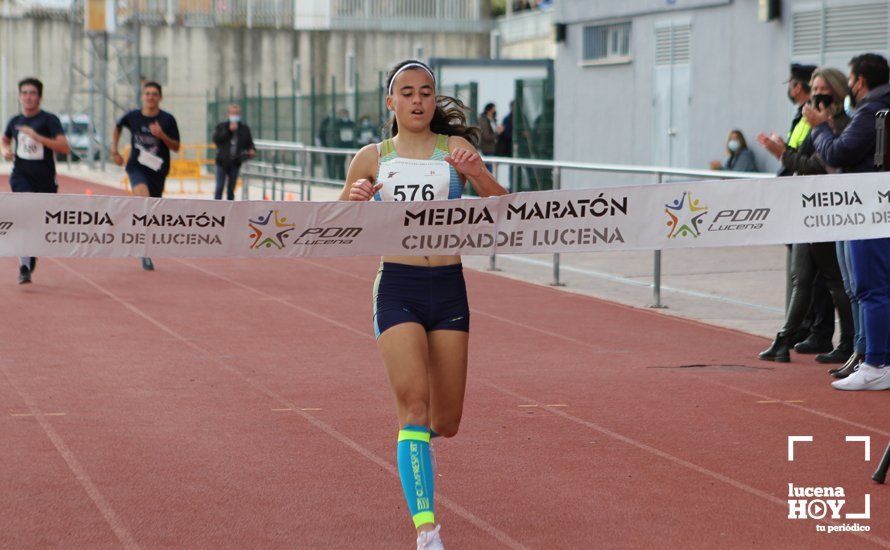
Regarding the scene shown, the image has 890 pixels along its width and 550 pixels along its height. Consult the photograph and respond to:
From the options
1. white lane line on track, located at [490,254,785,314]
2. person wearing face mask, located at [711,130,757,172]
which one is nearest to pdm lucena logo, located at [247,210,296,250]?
white lane line on track, located at [490,254,785,314]

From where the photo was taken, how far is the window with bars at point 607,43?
2653cm

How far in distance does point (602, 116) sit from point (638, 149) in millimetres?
1562

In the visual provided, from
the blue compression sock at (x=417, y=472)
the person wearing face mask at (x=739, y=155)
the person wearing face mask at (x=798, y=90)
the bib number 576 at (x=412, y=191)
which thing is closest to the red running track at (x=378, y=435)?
the blue compression sock at (x=417, y=472)

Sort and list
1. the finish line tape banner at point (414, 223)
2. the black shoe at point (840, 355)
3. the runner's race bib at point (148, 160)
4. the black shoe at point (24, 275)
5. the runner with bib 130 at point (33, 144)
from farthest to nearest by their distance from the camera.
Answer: the runner's race bib at point (148, 160) < the black shoe at point (24, 275) < the runner with bib 130 at point (33, 144) < the black shoe at point (840, 355) < the finish line tape banner at point (414, 223)

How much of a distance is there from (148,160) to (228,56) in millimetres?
33751

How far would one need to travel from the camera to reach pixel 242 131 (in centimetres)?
2434

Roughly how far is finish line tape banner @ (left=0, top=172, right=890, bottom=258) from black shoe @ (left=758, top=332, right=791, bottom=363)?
3.38 m

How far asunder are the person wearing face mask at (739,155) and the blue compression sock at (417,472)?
16.6 meters

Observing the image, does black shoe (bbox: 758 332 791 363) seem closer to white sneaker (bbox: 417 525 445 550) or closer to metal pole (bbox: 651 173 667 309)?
metal pole (bbox: 651 173 667 309)

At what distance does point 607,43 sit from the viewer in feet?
89.2

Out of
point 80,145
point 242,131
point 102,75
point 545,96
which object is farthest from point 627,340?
point 80,145

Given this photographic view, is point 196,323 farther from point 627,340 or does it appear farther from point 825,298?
point 825,298

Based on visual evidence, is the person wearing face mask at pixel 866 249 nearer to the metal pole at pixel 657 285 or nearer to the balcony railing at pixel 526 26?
the metal pole at pixel 657 285

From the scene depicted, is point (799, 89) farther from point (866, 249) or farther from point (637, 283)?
point (637, 283)
